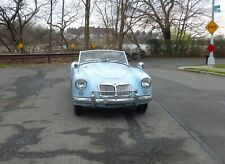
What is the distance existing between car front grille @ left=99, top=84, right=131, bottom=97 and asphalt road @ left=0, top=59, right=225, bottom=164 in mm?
568

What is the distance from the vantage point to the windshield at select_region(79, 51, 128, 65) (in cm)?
914

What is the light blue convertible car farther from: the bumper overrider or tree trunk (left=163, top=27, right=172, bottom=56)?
tree trunk (left=163, top=27, right=172, bottom=56)

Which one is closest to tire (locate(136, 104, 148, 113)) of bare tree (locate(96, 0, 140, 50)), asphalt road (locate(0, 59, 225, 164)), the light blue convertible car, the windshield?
the light blue convertible car

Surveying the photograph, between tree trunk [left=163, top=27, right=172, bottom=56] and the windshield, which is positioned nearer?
the windshield

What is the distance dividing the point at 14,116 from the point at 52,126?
1.37 metres

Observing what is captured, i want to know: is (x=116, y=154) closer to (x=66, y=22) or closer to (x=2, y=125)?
(x=2, y=125)

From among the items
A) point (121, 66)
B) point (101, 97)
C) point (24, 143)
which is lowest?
point (24, 143)

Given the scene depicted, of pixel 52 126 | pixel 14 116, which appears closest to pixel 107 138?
pixel 52 126

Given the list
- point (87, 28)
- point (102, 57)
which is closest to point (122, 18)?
point (87, 28)

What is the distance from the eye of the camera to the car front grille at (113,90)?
6.95 metres

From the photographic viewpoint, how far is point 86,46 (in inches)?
1308

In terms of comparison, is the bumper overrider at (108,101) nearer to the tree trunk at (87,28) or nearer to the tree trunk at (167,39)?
the tree trunk at (87,28)

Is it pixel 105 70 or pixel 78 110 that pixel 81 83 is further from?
pixel 105 70

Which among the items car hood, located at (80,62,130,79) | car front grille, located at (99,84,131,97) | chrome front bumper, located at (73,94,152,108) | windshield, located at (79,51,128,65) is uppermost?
windshield, located at (79,51,128,65)
